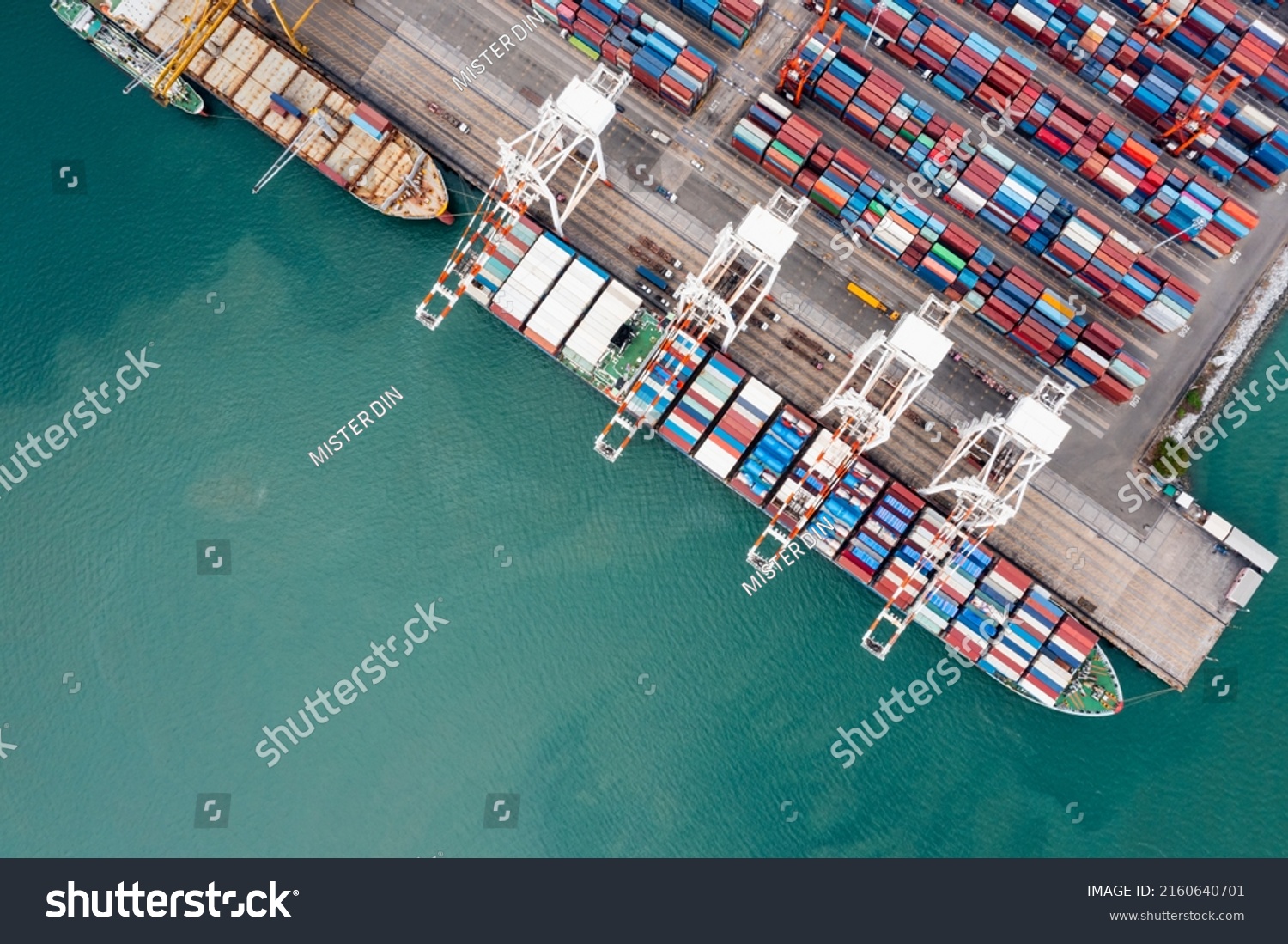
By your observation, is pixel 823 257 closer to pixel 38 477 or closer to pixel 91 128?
pixel 91 128

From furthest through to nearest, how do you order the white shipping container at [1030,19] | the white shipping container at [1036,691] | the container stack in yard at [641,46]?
the white shipping container at [1030,19]
the container stack in yard at [641,46]
the white shipping container at [1036,691]

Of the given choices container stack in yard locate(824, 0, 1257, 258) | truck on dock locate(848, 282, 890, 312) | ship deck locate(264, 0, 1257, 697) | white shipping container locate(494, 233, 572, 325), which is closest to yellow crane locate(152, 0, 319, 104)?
ship deck locate(264, 0, 1257, 697)

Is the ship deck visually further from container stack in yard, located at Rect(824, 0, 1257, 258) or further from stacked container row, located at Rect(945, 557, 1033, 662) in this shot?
container stack in yard, located at Rect(824, 0, 1257, 258)

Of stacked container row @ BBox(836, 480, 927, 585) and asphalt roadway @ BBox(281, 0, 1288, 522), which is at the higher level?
asphalt roadway @ BBox(281, 0, 1288, 522)

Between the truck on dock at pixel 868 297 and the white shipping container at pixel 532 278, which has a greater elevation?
the truck on dock at pixel 868 297

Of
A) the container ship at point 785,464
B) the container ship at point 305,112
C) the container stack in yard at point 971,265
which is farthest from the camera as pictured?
the container ship at point 305,112

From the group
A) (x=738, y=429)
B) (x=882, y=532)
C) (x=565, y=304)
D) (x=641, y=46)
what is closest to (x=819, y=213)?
(x=738, y=429)

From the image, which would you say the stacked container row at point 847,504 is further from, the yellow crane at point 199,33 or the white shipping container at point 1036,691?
the yellow crane at point 199,33

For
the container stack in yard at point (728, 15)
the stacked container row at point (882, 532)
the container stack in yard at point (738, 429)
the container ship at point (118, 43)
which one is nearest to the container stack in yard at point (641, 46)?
the container stack in yard at point (728, 15)
